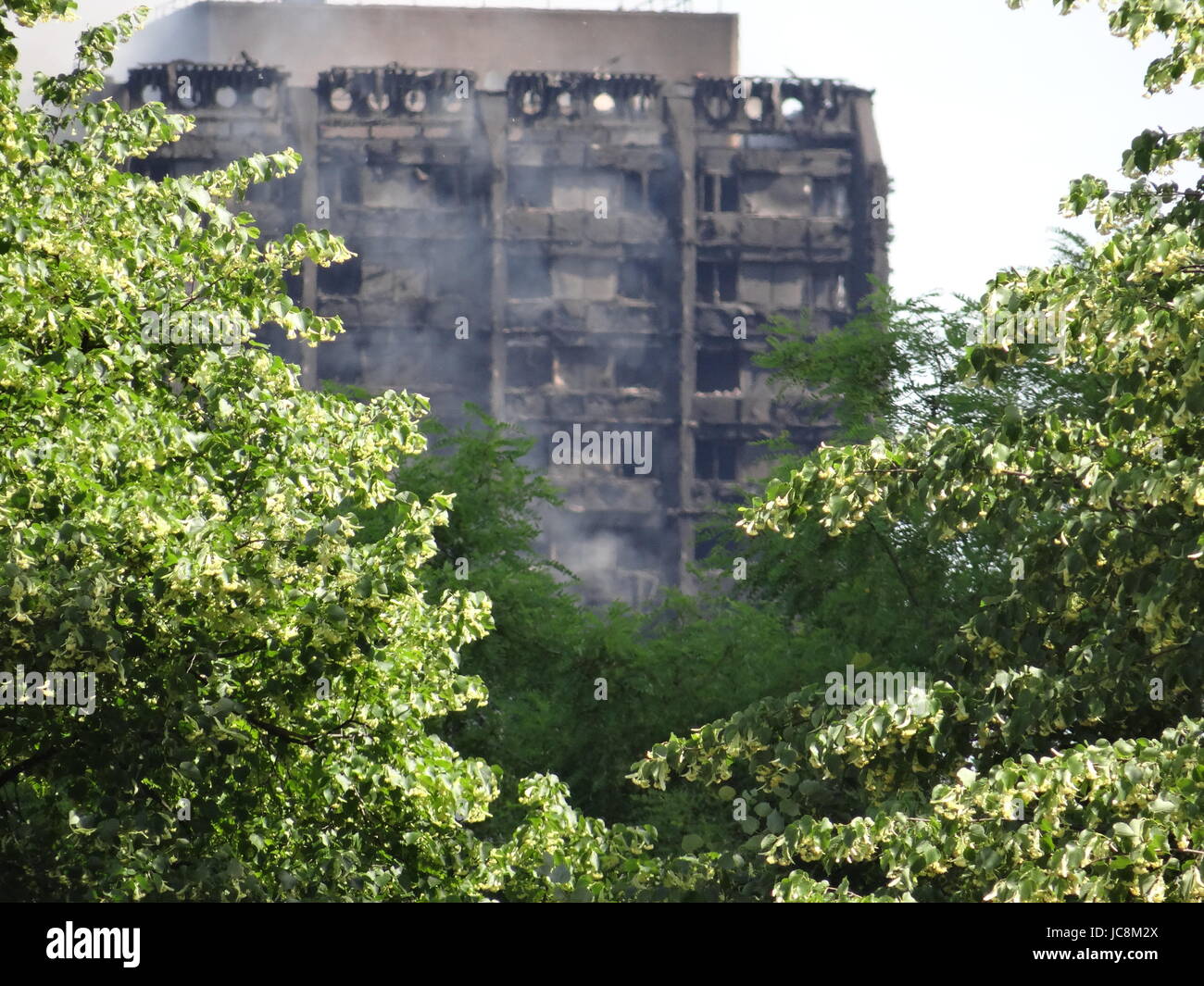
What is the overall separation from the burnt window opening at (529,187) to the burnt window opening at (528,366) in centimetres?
590

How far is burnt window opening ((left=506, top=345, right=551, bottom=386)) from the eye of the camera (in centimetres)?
6956

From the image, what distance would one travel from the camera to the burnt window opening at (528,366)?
69.6 meters

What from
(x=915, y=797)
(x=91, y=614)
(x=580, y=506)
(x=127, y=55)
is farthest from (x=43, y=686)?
(x=127, y=55)

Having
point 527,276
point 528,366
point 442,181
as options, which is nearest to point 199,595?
point 528,366

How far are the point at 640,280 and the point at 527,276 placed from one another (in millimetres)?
4661

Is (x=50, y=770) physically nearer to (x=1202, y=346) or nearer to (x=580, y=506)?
(x=1202, y=346)

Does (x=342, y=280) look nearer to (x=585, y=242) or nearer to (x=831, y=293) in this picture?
(x=585, y=242)

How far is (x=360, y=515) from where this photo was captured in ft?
99.3

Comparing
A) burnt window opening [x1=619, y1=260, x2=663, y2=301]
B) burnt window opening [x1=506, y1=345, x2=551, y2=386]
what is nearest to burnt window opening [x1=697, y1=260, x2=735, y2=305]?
burnt window opening [x1=619, y1=260, x2=663, y2=301]

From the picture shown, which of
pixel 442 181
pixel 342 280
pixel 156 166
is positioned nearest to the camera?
pixel 156 166

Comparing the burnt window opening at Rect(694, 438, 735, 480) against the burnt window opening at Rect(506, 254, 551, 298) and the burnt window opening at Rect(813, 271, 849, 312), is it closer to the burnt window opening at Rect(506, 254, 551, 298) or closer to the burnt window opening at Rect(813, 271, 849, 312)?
the burnt window opening at Rect(813, 271, 849, 312)

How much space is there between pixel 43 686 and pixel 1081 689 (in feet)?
18.6

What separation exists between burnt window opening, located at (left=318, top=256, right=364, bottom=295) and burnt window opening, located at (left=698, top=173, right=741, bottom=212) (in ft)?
46.9

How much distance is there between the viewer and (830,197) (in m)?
71.8
